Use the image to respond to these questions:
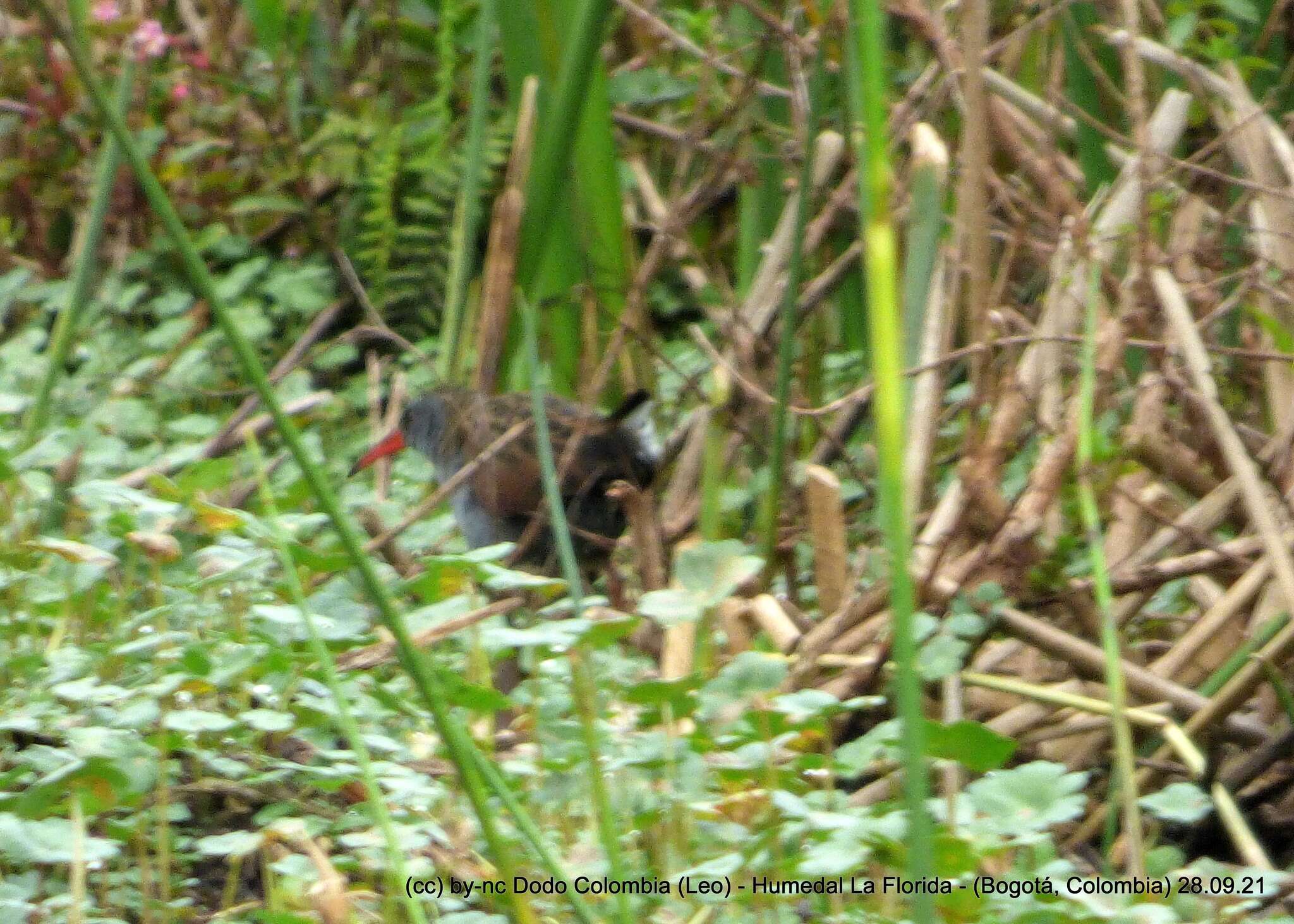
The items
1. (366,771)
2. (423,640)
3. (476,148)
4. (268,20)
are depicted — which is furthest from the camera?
(268,20)

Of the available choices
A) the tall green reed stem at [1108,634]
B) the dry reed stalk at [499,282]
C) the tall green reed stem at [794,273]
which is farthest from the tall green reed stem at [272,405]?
the dry reed stalk at [499,282]

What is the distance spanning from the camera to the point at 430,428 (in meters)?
4.38

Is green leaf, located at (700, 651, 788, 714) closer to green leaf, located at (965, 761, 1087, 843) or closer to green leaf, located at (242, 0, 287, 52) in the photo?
green leaf, located at (965, 761, 1087, 843)

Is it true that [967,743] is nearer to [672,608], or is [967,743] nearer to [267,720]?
[672,608]

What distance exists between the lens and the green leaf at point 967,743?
1693mm

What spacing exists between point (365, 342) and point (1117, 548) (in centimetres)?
317

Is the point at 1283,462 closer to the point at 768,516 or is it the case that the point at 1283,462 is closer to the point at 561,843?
the point at 768,516

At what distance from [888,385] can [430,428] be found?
3.39 metres

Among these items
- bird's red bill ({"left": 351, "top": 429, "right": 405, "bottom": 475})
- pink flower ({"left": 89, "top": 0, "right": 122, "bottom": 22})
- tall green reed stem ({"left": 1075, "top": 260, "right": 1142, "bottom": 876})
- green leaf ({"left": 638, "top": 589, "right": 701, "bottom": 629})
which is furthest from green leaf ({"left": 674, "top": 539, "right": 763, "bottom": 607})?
pink flower ({"left": 89, "top": 0, "right": 122, "bottom": 22})

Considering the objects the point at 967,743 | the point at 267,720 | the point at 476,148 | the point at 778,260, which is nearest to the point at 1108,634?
the point at 967,743

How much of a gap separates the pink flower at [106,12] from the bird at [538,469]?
1.65 metres

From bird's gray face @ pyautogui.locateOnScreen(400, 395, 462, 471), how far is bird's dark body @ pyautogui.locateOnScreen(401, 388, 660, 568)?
114mm

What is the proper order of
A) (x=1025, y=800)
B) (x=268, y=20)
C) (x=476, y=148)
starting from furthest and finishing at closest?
(x=268, y=20)
(x=476, y=148)
(x=1025, y=800)

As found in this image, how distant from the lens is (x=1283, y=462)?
2.45 m
